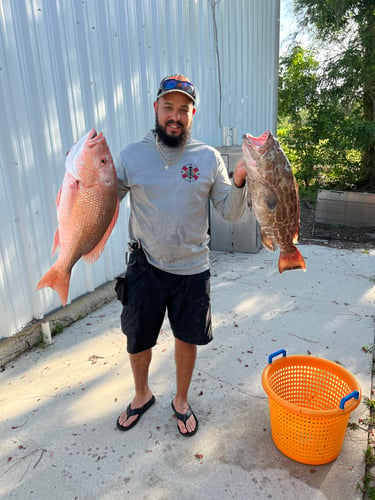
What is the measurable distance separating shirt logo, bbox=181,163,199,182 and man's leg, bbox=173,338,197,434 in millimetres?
1078

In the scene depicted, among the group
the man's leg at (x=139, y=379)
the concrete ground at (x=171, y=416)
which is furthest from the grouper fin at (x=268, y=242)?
the concrete ground at (x=171, y=416)

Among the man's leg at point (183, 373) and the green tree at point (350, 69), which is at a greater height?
the green tree at point (350, 69)

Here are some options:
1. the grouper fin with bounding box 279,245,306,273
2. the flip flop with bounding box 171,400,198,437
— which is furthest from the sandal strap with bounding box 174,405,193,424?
the grouper fin with bounding box 279,245,306,273

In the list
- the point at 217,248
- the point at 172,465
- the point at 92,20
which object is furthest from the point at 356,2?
the point at 172,465

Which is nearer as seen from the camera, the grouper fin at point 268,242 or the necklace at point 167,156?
the grouper fin at point 268,242

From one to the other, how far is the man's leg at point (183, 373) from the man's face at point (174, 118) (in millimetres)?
1299

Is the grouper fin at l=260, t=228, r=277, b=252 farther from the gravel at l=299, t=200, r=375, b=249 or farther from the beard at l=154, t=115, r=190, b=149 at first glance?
the gravel at l=299, t=200, r=375, b=249

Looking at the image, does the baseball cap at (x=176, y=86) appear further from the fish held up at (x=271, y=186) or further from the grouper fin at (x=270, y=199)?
the grouper fin at (x=270, y=199)

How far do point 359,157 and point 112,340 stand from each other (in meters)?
8.08

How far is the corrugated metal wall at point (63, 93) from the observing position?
3.26 metres

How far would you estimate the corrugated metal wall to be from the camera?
10.7 feet

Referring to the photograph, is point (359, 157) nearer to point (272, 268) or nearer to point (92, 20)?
point (272, 268)

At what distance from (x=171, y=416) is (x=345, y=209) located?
5.95m

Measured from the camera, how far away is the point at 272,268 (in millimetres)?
5508
